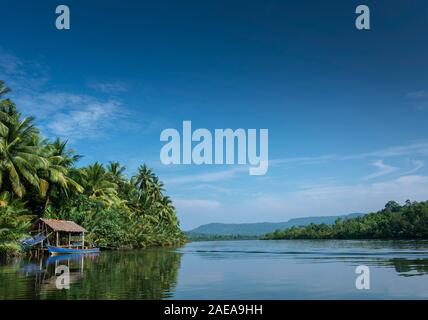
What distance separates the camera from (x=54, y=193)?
33656 millimetres

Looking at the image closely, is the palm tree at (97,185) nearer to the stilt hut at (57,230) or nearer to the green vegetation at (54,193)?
the green vegetation at (54,193)

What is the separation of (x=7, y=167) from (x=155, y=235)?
98.8ft

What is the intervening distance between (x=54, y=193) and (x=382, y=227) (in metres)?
69.7

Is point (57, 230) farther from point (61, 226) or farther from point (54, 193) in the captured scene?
point (54, 193)

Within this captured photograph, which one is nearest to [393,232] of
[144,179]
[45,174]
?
[144,179]

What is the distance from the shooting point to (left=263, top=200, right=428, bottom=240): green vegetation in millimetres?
78750

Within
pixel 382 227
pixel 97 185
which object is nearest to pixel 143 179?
pixel 97 185

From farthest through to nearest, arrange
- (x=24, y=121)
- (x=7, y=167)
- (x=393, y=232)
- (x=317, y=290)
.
Result: (x=393, y=232), (x=24, y=121), (x=7, y=167), (x=317, y=290)

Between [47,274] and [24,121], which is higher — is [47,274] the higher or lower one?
the lower one

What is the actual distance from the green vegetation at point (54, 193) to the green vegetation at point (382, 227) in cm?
4621

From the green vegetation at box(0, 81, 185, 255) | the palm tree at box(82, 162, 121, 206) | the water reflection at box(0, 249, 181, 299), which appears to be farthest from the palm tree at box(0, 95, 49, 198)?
the palm tree at box(82, 162, 121, 206)

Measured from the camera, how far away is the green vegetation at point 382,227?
78.8m
